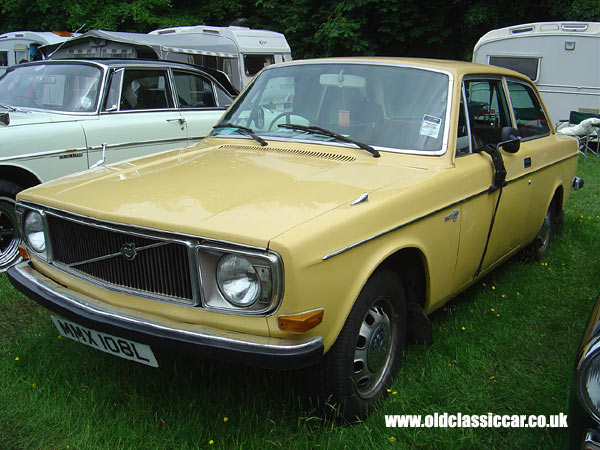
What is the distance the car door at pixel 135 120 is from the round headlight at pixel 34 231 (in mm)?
2378

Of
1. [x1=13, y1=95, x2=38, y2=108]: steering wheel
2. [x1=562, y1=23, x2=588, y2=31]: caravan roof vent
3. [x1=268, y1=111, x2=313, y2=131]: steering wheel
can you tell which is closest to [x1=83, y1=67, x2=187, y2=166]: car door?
[x1=13, y1=95, x2=38, y2=108]: steering wheel

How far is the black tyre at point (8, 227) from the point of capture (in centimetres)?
483

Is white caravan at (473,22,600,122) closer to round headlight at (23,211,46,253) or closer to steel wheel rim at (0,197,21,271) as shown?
steel wheel rim at (0,197,21,271)

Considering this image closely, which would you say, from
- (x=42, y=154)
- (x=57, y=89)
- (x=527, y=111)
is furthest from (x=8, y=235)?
(x=527, y=111)

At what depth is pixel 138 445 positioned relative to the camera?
2.70 m

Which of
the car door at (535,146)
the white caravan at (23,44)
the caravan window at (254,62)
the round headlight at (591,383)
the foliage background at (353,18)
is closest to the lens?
the round headlight at (591,383)

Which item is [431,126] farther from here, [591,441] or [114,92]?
[114,92]

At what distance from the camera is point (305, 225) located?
2453 mm

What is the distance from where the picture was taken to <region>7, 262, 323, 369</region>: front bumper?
237cm

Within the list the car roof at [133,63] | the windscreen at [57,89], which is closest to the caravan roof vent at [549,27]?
the car roof at [133,63]

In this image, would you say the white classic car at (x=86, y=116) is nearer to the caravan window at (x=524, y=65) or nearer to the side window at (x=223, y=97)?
the side window at (x=223, y=97)

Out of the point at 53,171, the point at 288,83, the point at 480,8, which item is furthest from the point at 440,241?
the point at 480,8

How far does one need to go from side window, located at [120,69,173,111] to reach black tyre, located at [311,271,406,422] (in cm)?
408

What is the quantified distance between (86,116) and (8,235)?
137 centimetres
